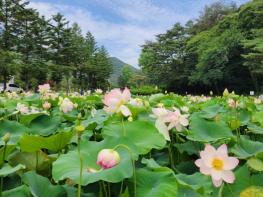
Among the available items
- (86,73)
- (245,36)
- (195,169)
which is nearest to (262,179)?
(195,169)

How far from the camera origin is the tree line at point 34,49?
20797 millimetres

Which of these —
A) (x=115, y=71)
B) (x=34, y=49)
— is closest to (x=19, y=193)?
(x=34, y=49)

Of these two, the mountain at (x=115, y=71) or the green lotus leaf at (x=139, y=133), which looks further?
the mountain at (x=115, y=71)

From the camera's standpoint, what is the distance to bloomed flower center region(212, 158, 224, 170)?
2.34 ft

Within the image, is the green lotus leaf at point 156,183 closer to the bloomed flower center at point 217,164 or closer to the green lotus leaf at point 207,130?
the bloomed flower center at point 217,164

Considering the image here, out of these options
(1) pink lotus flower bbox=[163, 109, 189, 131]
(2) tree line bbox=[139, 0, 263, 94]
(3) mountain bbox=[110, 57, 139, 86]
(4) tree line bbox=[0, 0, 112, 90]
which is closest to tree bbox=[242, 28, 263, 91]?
(2) tree line bbox=[139, 0, 263, 94]

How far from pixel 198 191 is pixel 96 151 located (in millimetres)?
243

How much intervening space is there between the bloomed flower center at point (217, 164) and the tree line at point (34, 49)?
18.9m

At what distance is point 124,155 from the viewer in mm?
808

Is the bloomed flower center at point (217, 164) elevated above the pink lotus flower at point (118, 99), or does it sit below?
below

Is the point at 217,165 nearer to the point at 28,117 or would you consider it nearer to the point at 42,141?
the point at 42,141

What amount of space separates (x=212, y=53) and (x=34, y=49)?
11.5m

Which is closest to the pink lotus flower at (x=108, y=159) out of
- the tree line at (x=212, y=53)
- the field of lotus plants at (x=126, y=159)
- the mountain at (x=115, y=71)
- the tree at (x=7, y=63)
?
the field of lotus plants at (x=126, y=159)

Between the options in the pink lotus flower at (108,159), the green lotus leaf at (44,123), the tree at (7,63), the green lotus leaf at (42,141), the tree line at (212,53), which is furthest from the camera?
the tree line at (212,53)
